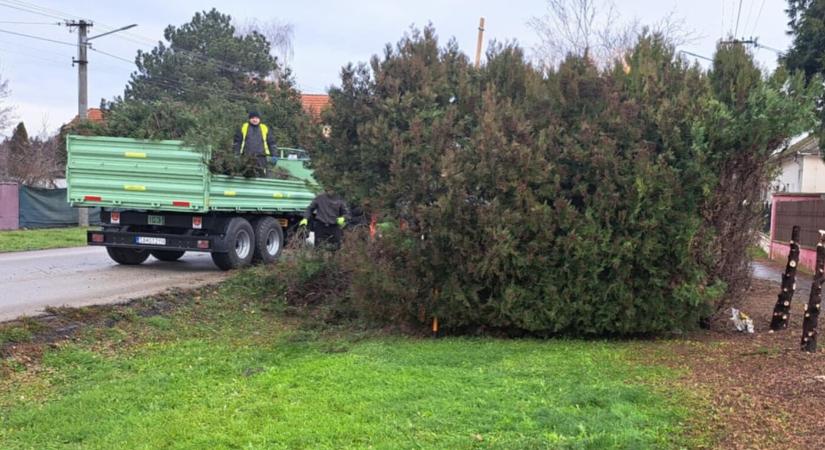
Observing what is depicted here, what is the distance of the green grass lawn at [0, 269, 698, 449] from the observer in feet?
13.8

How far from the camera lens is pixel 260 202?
41.1 ft

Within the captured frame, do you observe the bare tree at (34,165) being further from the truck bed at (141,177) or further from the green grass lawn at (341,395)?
the green grass lawn at (341,395)

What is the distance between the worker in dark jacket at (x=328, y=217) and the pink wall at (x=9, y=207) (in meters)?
16.5

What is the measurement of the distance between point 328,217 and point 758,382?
655cm

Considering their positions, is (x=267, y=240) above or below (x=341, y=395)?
Result: above

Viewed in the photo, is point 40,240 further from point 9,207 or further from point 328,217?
point 328,217

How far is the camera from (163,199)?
11.3m

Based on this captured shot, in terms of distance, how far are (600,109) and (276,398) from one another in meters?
4.27

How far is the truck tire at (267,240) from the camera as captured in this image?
1248cm

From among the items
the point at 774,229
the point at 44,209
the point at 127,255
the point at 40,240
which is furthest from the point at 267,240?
the point at 44,209

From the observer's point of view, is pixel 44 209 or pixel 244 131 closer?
pixel 244 131

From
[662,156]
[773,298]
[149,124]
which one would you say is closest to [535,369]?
[662,156]

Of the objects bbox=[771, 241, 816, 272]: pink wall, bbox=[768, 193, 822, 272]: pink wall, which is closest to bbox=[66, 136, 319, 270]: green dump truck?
bbox=[771, 241, 816, 272]: pink wall

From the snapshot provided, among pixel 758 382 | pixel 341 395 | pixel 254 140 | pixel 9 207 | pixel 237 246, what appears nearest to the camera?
pixel 341 395
